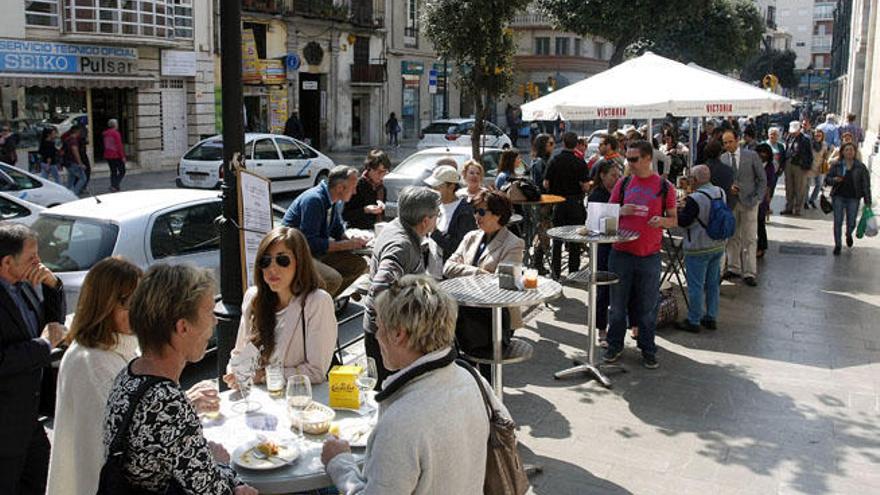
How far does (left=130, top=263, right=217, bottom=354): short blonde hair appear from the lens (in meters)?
2.78

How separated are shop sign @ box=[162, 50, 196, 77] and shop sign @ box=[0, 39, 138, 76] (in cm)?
114

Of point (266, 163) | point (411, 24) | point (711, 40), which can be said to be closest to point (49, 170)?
point (266, 163)

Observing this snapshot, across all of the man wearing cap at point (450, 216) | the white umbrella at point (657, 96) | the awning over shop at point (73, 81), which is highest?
the awning over shop at point (73, 81)

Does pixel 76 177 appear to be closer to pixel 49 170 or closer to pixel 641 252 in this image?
pixel 49 170

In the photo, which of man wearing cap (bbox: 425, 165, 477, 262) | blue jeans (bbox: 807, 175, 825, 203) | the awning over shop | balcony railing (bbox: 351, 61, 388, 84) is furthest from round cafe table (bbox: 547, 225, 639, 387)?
balcony railing (bbox: 351, 61, 388, 84)

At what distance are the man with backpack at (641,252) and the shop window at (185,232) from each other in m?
3.54

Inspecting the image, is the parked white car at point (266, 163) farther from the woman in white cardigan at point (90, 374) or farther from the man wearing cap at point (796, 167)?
the woman in white cardigan at point (90, 374)

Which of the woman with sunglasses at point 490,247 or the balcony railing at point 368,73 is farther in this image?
the balcony railing at point 368,73

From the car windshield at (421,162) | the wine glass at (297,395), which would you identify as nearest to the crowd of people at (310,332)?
the wine glass at (297,395)

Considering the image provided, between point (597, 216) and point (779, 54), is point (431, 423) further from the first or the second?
point (779, 54)

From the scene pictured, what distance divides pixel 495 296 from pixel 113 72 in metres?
23.4

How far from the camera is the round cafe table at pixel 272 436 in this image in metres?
3.13

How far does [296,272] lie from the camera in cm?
423

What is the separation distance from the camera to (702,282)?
8344 mm
